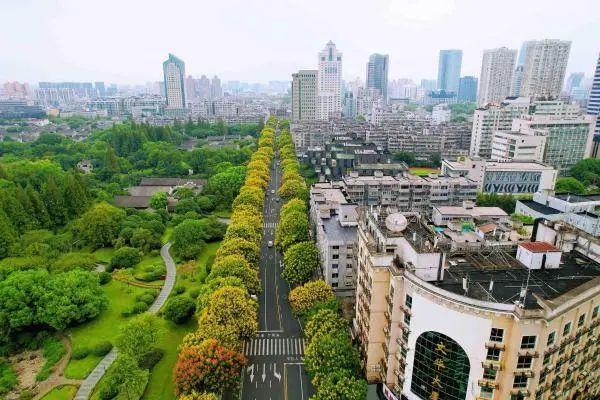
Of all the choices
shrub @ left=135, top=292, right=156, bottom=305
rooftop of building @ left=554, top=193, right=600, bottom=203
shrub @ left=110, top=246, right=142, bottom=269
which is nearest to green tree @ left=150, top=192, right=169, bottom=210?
shrub @ left=110, top=246, right=142, bottom=269

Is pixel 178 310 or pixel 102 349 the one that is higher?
pixel 178 310

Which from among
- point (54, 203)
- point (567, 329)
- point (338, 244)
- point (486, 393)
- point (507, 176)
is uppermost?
point (567, 329)

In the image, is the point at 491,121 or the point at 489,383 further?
the point at 491,121

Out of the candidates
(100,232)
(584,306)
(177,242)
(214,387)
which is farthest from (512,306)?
(100,232)

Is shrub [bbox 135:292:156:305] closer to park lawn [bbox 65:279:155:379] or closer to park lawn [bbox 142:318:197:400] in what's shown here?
park lawn [bbox 65:279:155:379]

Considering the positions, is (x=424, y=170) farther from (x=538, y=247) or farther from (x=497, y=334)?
(x=497, y=334)

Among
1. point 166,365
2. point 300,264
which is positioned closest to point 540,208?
point 300,264

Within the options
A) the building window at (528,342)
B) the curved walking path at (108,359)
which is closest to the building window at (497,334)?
the building window at (528,342)
